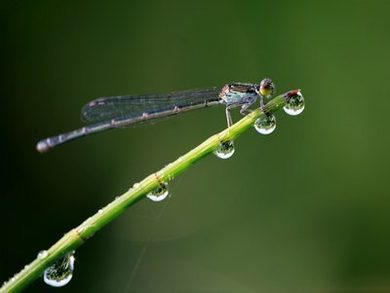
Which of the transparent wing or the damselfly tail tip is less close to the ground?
the transparent wing

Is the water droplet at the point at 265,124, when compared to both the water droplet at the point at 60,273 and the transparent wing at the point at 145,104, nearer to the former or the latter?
the water droplet at the point at 60,273

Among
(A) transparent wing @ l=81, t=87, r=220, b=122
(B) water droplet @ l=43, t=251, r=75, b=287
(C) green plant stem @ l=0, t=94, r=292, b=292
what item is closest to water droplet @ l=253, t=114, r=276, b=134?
(C) green plant stem @ l=0, t=94, r=292, b=292

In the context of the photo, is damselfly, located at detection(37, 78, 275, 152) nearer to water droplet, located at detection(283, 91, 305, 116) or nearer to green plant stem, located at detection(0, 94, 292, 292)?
water droplet, located at detection(283, 91, 305, 116)

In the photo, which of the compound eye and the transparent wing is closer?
the compound eye

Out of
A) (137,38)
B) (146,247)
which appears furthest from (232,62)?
(146,247)

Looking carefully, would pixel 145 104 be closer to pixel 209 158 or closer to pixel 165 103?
pixel 165 103

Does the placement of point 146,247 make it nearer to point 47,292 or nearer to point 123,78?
point 47,292

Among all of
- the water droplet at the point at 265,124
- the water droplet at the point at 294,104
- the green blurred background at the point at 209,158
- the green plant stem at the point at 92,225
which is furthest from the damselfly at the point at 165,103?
the green plant stem at the point at 92,225
